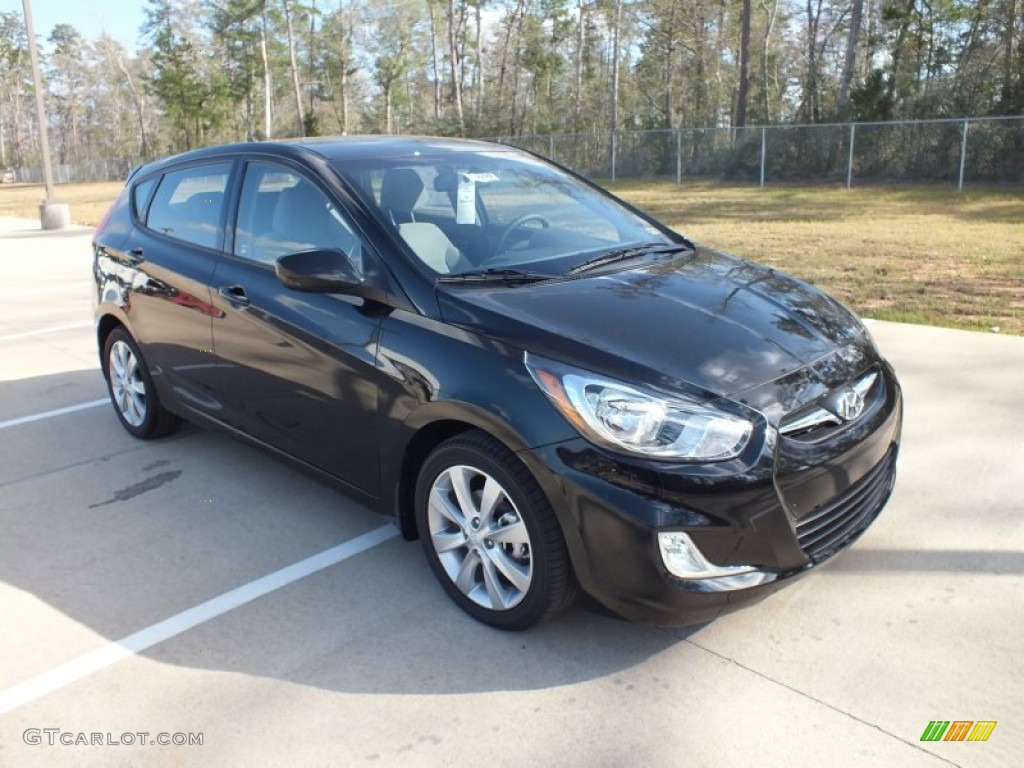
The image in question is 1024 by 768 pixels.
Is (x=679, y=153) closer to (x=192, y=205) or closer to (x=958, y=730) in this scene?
(x=192, y=205)

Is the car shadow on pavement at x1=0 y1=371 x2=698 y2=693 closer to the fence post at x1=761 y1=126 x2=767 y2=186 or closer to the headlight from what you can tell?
the headlight

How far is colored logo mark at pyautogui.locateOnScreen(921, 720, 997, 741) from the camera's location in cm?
249

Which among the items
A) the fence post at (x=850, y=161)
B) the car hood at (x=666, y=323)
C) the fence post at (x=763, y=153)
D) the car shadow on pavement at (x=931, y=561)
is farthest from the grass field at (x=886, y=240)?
the car hood at (x=666, y=323)

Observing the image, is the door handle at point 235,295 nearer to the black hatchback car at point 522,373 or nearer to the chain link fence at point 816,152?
the black hatchback car at point 522,373

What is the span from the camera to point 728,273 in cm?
377

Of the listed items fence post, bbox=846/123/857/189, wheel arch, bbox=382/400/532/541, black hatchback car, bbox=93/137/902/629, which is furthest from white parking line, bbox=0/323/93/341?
fence post, bbox=846/123/857/189

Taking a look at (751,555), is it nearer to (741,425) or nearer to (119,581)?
(741,425)

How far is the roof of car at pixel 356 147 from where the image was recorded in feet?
12.9

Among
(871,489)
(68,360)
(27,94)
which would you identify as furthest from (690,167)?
(27,94)

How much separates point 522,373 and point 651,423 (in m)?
0.46

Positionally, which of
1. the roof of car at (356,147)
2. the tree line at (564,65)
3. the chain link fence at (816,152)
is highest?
the tree line at (564,65)

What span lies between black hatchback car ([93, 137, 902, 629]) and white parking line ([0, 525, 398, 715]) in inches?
14.8

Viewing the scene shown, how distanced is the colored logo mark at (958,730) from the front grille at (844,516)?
Answer: 0.58 metres

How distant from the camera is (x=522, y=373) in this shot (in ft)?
9.23
